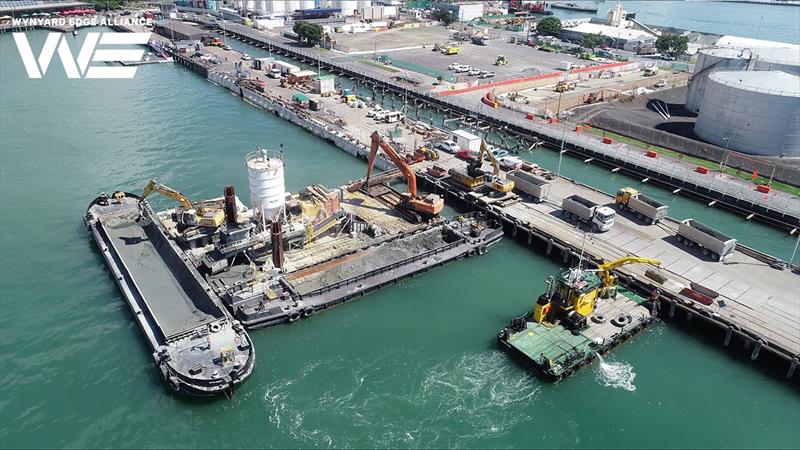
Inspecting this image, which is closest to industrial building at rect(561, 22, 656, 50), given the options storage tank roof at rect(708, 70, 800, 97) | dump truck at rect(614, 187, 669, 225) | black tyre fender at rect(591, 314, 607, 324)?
storage tank roof at rect(708, 70, 800, 97)

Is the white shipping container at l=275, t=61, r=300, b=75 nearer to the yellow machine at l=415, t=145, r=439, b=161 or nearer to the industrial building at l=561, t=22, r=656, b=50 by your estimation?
the yellow machine at l=415, t=145, r=439, b=161

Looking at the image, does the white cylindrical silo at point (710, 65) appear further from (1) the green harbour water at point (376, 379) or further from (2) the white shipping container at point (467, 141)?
(2) the white shipping container at point (467, 141)

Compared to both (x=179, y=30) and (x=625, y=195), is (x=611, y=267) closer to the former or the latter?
(x=625, y=195)

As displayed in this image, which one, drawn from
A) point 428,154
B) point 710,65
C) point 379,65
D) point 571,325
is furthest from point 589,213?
point 379,65

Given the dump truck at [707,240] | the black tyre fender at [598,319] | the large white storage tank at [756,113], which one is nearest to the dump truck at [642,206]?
the dump truck at [707,240]

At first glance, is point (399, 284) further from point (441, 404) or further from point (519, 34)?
point (519, 34)

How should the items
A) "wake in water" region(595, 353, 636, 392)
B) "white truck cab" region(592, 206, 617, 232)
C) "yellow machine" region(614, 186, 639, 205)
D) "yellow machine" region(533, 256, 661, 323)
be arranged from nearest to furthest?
"wake in water" region(595, 353, 636, 392) → "yellow machine" region(533, 256, 661, 323) → "white truck cab" region(592, 206, 617, 232) → "yellow machine" region(614, 186, 639, 205)
